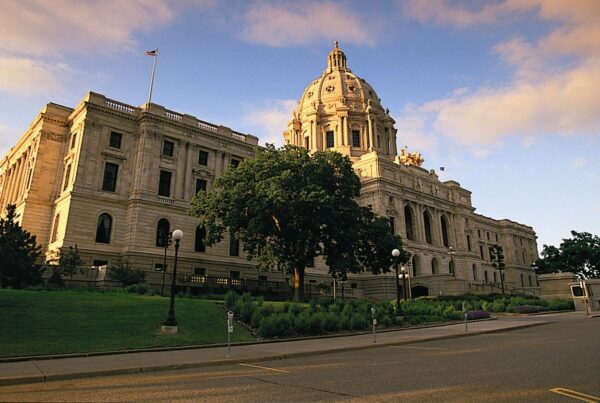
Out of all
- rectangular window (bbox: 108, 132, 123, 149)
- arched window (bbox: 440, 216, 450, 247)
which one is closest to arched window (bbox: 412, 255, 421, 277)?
arched window (bbox: 440, 216, 450, 247)

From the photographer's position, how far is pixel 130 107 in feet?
159

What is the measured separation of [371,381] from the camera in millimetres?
9945

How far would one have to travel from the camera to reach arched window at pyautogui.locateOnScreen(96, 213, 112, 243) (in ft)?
140

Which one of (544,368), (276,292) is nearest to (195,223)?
(276,292)

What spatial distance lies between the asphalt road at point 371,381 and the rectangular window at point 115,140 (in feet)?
131

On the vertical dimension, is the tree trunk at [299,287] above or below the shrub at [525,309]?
above

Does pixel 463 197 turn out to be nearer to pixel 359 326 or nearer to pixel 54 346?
pixel 359 326

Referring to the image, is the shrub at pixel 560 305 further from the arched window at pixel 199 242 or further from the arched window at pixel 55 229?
the arched window at pixel 55 229

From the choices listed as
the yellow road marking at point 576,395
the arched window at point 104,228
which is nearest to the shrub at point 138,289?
the arched window at point 104,228

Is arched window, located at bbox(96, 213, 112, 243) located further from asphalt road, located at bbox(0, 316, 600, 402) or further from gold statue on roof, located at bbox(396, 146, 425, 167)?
gold statue on roof, located at bbox(396, 146, 425, 167)

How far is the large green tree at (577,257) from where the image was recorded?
318ft

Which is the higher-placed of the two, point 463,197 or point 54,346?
point 463,197

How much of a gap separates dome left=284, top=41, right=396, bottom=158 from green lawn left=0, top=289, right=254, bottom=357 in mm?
70677

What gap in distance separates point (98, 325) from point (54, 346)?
3.46 m
